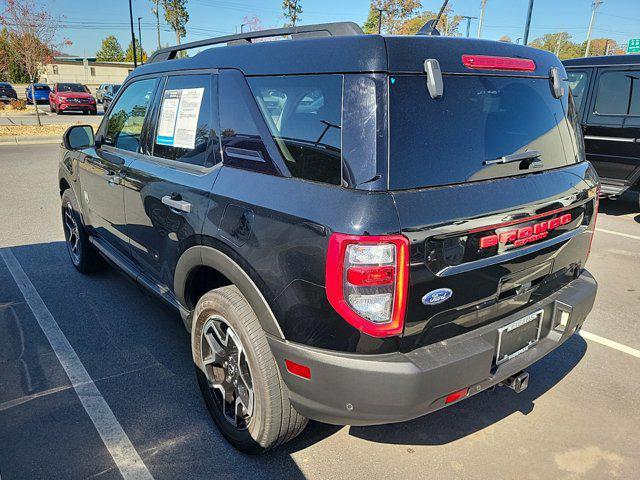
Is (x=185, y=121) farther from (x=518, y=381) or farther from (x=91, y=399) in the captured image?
(x=518, y=381)

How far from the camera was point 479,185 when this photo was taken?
79.5 inches

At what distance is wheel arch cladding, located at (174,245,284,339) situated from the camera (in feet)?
6.79

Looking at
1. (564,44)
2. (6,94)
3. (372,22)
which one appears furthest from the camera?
(564,44)

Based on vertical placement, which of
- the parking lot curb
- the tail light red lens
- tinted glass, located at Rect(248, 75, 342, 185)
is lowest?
the parking lot curb

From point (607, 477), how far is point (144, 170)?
306 centimetres

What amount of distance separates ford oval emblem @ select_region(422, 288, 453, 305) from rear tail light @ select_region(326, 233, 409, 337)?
105mm

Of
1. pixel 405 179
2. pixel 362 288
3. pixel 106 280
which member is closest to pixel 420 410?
pixel 362 288

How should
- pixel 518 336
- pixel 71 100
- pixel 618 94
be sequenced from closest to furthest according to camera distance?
1. pixel 518 336
2. pixel 618 94
3. pixel 71 100

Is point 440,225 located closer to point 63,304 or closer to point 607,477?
point 607,477

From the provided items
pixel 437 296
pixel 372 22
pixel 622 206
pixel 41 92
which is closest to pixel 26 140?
pixel 622 206

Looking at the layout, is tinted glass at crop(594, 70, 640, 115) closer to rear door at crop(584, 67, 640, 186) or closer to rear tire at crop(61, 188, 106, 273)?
rear door at crop(584, 67, 640, 186)

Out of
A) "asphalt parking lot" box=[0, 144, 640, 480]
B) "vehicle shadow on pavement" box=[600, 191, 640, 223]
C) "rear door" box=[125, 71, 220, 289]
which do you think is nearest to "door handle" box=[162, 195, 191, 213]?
"rear door" box=[125, 71, 220, 289]

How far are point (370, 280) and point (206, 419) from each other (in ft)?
4.98

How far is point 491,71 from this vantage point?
2148 mm
